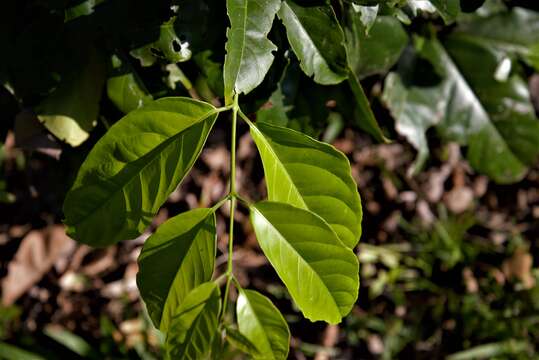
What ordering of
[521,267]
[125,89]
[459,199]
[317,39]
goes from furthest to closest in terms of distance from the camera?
[459,199] → [521,267] → [125,89] → [317,39]

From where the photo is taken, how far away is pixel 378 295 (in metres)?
2.68

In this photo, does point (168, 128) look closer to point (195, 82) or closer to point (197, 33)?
point (197, 33)

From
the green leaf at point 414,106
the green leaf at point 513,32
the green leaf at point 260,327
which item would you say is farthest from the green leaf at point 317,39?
the green leaf at point 513,32

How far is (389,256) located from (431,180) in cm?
42

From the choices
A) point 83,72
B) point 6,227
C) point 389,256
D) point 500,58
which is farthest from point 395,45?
point 6,227

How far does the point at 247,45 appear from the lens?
96 centimetres

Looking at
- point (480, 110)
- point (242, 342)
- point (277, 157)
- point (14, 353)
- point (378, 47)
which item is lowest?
point (14, 353)

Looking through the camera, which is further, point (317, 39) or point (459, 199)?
point (459, 199)

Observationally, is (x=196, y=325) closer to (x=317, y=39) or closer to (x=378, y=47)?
(x=317, y=39)

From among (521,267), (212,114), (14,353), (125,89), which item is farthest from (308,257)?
(521,267)

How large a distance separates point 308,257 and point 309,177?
0.12 metres

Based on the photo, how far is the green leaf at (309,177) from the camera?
3.12 feet

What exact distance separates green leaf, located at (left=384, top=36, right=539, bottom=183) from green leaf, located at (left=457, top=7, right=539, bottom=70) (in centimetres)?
3

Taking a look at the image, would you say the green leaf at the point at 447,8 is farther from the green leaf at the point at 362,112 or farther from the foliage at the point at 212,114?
the green leaf at the point at 362,112
